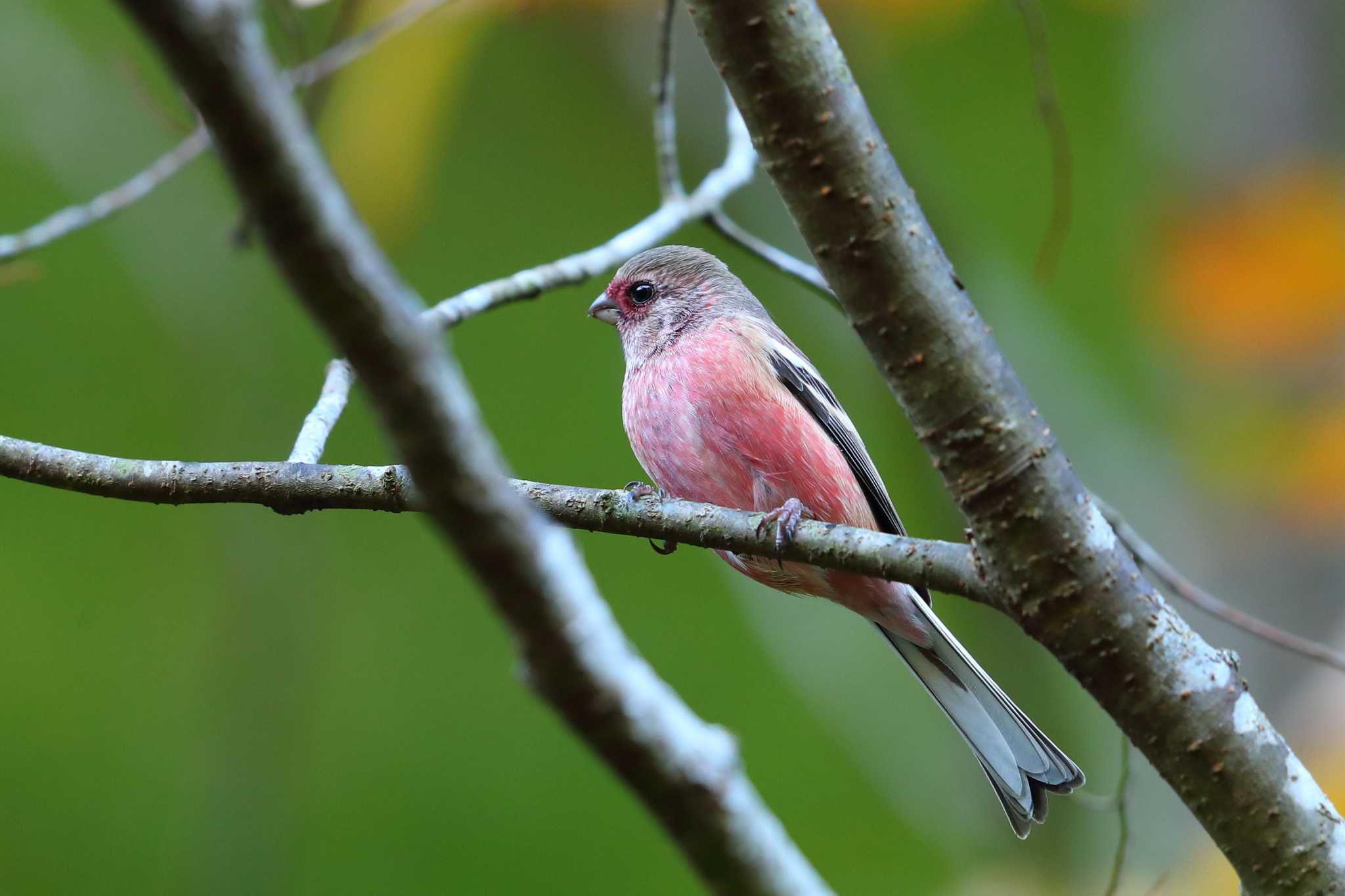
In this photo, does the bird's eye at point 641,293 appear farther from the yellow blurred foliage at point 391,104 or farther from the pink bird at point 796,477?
the yellow blurred foliage at point 391,104

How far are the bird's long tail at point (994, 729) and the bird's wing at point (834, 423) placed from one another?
0.28 meters

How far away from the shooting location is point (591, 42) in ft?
29.4

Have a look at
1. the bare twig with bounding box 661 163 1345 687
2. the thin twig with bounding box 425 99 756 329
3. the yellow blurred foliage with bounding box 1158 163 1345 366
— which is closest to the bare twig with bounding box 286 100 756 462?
the thin twig with bounding box 425 99 756 329

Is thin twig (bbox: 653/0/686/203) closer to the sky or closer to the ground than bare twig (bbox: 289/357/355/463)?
closer to the sky

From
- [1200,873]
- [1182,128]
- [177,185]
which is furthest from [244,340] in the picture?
[1200,873]

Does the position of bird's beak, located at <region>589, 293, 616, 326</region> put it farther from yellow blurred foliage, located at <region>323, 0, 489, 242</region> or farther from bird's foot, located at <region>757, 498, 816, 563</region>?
bird's foot, located at <region>757, 498, 816, 563</region>

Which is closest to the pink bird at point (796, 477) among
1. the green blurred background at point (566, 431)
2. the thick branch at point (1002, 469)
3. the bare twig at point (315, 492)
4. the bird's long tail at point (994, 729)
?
the bird's long tail at point (994, 729)

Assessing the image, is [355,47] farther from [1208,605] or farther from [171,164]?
[1208,605]

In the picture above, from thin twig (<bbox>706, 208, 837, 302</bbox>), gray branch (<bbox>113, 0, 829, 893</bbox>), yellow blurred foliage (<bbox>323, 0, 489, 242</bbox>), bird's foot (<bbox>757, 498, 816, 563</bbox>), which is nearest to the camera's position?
gray branch (<bbox>113, 0, 829, 893</bbox>)

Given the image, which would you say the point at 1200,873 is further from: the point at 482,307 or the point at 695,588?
the point at 695,588

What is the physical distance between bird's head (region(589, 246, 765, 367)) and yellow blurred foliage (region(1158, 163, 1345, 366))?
303 centimetres

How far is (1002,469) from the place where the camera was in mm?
2375

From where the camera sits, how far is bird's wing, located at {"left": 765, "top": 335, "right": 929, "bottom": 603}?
4.71 metres

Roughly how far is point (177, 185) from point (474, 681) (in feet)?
15.1
